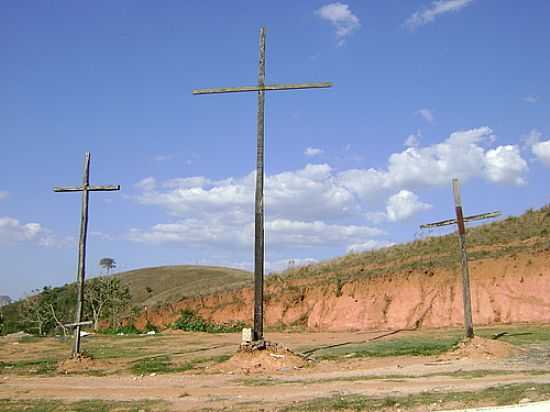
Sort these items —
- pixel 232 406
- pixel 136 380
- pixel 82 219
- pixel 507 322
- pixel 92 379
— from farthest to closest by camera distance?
pixel 507 322
pixel 82 219
pixel 92 379
pixel 136 380
pixel 232 406

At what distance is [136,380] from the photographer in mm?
15422

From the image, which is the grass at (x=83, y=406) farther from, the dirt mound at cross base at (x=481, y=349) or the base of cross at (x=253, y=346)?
the dirt mound at cross base at (x=481, y=349)

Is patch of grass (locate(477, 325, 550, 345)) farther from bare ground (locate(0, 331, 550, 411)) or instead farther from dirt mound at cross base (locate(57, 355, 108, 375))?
dirt mound at cross base (locate(57, 355, 108, 375))

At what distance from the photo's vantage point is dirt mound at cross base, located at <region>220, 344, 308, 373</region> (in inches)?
624

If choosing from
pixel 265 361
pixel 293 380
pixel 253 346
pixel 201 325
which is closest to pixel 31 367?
pixel 253 346

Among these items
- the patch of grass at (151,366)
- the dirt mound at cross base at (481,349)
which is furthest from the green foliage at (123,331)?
the dirt mound at cross base at (481,349)

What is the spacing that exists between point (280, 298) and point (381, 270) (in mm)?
7340

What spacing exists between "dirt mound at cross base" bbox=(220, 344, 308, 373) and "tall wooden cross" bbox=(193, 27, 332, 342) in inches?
19.0

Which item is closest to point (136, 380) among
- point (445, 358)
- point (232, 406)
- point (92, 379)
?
point (92, 379)

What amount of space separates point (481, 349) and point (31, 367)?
1440cm

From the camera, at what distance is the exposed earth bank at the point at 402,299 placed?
101 ft

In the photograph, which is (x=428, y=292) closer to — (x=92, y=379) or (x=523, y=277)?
(x=523, y=277)

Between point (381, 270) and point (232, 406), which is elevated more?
point (381, 270)

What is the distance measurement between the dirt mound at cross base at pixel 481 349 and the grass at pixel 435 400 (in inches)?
226
